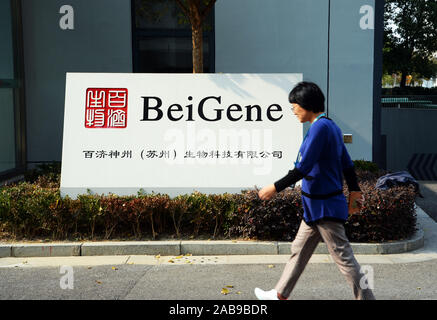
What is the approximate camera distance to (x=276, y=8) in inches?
473

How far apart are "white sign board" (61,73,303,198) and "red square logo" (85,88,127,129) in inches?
0.6

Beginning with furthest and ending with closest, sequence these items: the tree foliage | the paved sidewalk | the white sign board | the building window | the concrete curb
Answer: the tree foliage → the building window → the paved sidewalk → the white sign board → the concrete curb

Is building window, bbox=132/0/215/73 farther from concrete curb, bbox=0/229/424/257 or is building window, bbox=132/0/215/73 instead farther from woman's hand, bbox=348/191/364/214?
woman's hand, bbox=348/191/364/214

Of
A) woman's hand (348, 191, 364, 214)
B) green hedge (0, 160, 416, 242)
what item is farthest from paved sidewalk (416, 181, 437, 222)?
woman's hand (348, 191, 364, 214)

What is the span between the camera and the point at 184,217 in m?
7.32

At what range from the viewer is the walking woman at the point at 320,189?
4.16 m

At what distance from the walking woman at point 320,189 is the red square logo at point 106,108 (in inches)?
166

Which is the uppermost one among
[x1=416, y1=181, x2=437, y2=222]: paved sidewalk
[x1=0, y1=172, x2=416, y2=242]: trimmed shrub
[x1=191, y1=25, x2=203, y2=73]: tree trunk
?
[x1=191, y1=25, x2=203, y2=73]: tree trunk

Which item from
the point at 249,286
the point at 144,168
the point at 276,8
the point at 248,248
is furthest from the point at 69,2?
the point at 249,286

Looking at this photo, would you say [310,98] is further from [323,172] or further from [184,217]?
[184,217]

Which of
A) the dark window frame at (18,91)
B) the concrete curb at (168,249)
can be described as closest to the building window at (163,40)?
the dark window frame at (18,91)

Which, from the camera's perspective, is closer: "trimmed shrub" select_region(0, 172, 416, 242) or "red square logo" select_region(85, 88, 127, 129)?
"trimmed shrub" select_region(0, 172, 416, 242)

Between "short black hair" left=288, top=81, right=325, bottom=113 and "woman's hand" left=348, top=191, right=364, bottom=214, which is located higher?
"short black hair" left=288, top=81, right=325, bottom=113

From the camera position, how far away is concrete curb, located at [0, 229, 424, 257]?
6836 millimetres
